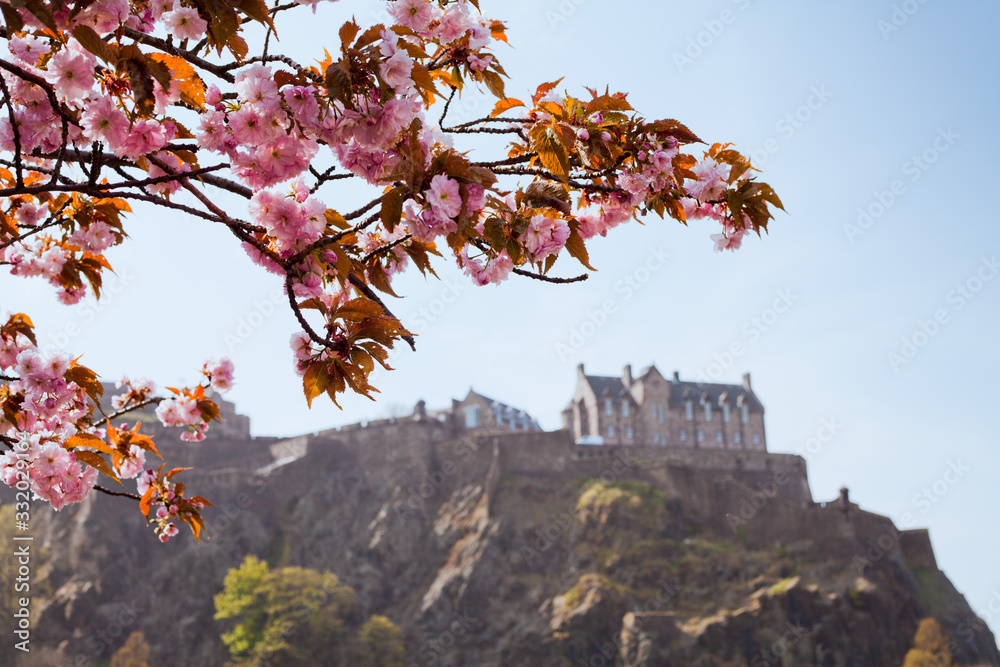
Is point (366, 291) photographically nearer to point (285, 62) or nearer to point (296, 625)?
point (285, 62)

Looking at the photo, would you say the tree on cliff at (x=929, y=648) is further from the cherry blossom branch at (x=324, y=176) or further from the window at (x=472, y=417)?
the cherry blossom branch at (x=324, y=176)

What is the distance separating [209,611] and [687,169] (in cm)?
5440

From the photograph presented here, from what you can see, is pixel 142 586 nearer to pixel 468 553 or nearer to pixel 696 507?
pixel 468 553

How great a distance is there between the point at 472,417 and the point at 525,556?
15044 mm

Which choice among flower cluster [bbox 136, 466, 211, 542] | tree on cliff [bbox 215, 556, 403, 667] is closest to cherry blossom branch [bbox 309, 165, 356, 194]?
flower cluster [bbox 136, 466, 211, 542]

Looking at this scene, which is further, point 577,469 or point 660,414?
point 660,414

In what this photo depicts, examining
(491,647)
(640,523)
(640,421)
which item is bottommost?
(491,647)

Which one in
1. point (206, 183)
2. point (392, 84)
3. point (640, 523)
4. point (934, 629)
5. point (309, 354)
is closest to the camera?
point (392, 84)

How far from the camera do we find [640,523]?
50.6 metres

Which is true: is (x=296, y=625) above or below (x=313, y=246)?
below

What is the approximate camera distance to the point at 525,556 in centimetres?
5081

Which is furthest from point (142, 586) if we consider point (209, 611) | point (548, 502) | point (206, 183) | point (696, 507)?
point (206, 183)

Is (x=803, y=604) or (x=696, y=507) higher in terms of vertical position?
(x=696, y=507)

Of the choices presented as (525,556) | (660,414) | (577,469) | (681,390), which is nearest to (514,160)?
(525,556)
